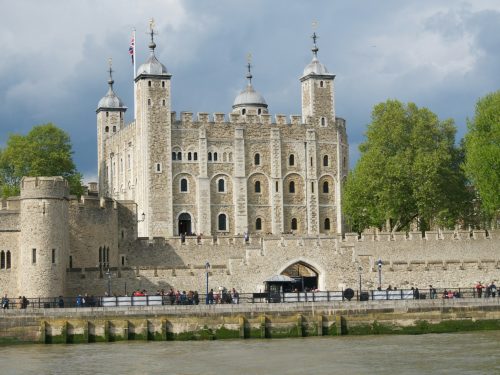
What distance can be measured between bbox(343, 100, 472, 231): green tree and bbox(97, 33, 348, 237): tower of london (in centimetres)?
498

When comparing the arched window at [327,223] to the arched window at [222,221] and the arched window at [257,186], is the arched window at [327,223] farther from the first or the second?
the arched window at [222,221]

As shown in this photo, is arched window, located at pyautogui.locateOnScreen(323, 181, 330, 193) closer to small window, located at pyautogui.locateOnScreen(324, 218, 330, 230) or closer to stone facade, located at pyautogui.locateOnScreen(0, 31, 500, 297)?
stone facade, located at pyautogui.locateOnScreen(0, 31, 500, 297)

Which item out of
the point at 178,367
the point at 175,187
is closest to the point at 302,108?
the point at 175,187

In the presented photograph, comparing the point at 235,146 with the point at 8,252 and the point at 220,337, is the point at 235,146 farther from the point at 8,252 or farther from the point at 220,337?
the point at 220,337

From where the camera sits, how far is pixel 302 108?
97.9 m

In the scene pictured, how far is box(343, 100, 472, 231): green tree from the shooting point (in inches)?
3361

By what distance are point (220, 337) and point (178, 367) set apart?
8.14 metres

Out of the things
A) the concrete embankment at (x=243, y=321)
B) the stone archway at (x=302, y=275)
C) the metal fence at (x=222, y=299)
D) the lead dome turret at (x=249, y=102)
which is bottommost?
the concrete embankment at (x=243, y=321)

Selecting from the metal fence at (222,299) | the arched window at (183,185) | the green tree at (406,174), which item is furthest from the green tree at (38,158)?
the metal fence at (222,299)

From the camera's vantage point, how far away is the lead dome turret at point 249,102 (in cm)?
10450

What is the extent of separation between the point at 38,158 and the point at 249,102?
60.1ft

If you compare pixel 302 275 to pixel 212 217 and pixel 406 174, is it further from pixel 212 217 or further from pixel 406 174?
pixel 212 217

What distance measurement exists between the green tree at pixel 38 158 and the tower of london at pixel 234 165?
13.8 feet

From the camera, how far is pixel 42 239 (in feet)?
204
